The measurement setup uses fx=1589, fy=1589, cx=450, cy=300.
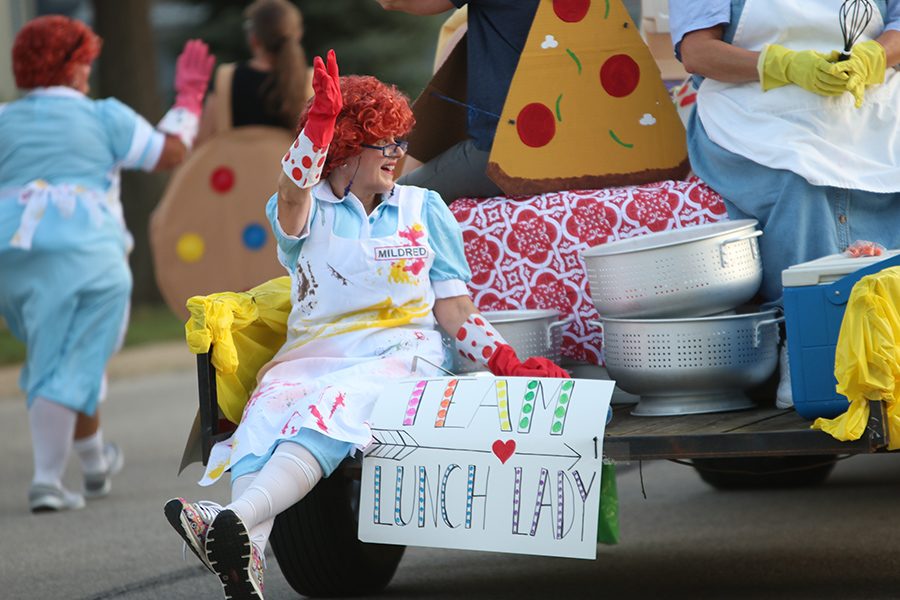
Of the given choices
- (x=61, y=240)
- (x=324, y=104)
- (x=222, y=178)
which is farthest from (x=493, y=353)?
(x=222, y=178)

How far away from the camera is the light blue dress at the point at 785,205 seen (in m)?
4.63

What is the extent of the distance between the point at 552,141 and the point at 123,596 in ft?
6.63

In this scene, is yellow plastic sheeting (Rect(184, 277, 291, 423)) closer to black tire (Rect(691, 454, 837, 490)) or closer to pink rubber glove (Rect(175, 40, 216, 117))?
black tire (Rect(691, 454, 837, 490))

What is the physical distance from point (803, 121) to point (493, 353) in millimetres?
1156

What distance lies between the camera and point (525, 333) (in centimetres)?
475

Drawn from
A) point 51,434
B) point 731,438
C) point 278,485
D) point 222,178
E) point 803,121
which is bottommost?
point 51,434

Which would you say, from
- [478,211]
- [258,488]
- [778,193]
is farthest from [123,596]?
[778,193]

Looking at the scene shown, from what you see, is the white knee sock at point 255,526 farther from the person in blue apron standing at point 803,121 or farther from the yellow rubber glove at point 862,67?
the yellow rubber glove at point 862,67

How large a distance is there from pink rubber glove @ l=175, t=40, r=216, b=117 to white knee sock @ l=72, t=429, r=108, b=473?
5.37 feet

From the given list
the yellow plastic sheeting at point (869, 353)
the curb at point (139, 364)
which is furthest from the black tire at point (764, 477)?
the curb at point (139, 364)

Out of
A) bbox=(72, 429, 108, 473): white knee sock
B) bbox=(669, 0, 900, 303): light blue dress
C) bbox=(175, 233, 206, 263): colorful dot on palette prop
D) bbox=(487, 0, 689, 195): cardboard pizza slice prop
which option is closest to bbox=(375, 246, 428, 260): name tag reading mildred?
bbox=(487, 0, 689, 195): cardboard pizza slice prop

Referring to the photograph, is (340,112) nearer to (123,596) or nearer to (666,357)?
(666,357)

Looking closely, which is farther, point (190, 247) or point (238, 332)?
point (190, 247)

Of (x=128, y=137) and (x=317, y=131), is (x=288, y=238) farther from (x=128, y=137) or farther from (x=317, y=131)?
(x=128, y=137)
